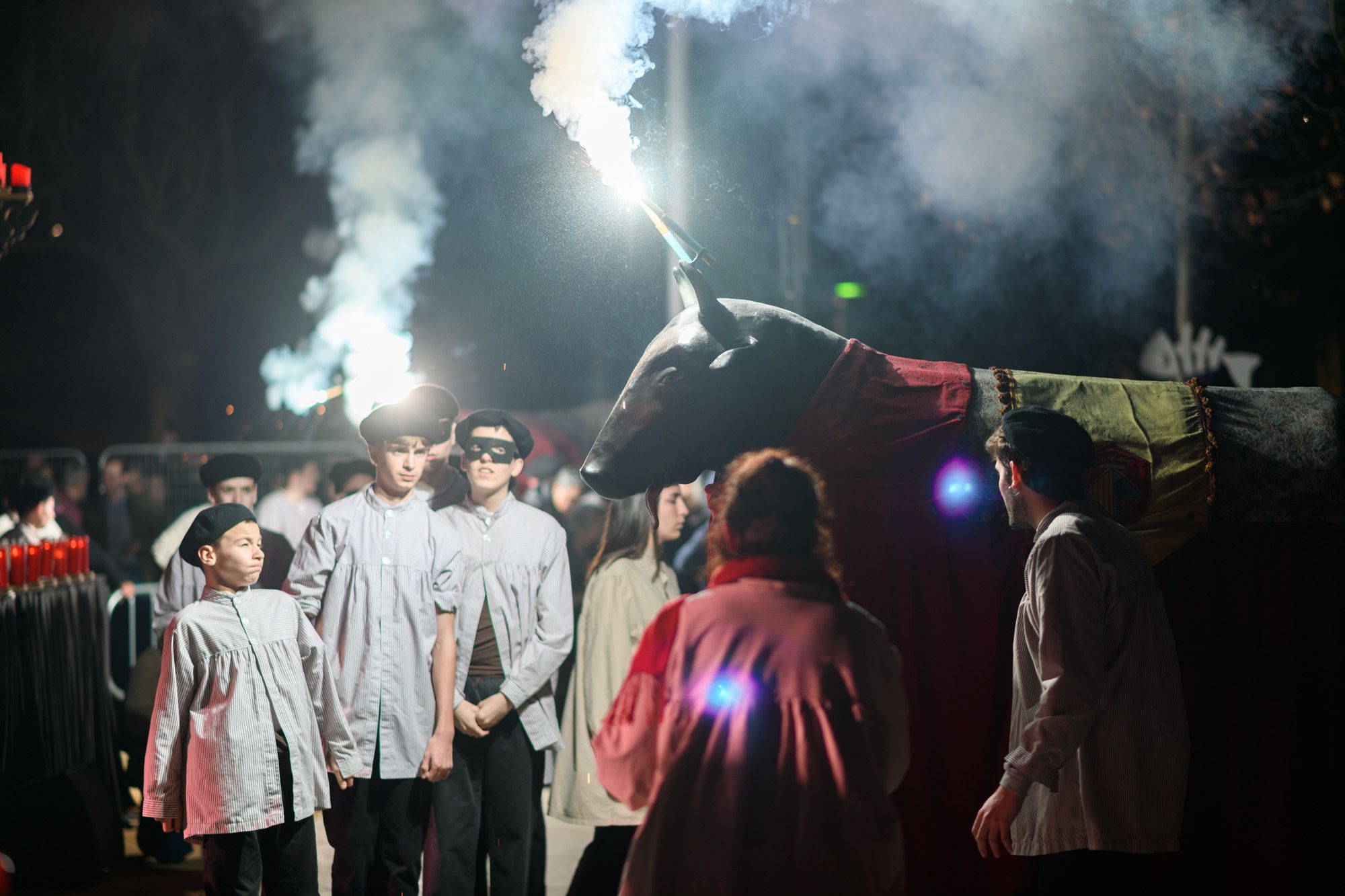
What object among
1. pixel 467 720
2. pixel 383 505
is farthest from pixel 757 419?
pixel 467 720

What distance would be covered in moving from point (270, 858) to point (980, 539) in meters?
2.67

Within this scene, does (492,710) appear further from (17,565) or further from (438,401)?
(17,565)

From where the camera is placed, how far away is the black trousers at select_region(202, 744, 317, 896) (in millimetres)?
3850

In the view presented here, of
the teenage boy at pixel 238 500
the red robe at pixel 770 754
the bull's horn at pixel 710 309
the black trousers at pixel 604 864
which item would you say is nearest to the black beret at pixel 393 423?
the teenage boy at pixel 238 500

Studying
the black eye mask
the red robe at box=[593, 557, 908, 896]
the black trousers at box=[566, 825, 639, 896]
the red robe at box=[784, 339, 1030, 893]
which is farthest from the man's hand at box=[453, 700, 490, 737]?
the red robe at box=[593, 557, 908, 896]

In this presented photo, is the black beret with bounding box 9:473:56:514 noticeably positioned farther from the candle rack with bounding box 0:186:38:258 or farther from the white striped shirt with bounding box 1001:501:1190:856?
the white striped shirt with bounding box 1001:501:1190:856

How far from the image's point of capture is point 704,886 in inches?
98.3

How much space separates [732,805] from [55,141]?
765 inches

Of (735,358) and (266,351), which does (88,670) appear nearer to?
(735,358)

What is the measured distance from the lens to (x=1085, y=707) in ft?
10.2

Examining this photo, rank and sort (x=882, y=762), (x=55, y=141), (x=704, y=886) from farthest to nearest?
1. (x=55, y=141)
2. (x=882, y=762)
3. (x=704, y=886)

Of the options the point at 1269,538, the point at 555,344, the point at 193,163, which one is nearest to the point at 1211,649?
the point at 1269,538

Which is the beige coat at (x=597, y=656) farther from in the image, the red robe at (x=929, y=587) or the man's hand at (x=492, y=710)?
the red robe at (x=929, y=587)

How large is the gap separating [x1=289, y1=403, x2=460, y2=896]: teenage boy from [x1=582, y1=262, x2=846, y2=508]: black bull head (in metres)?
1.17
